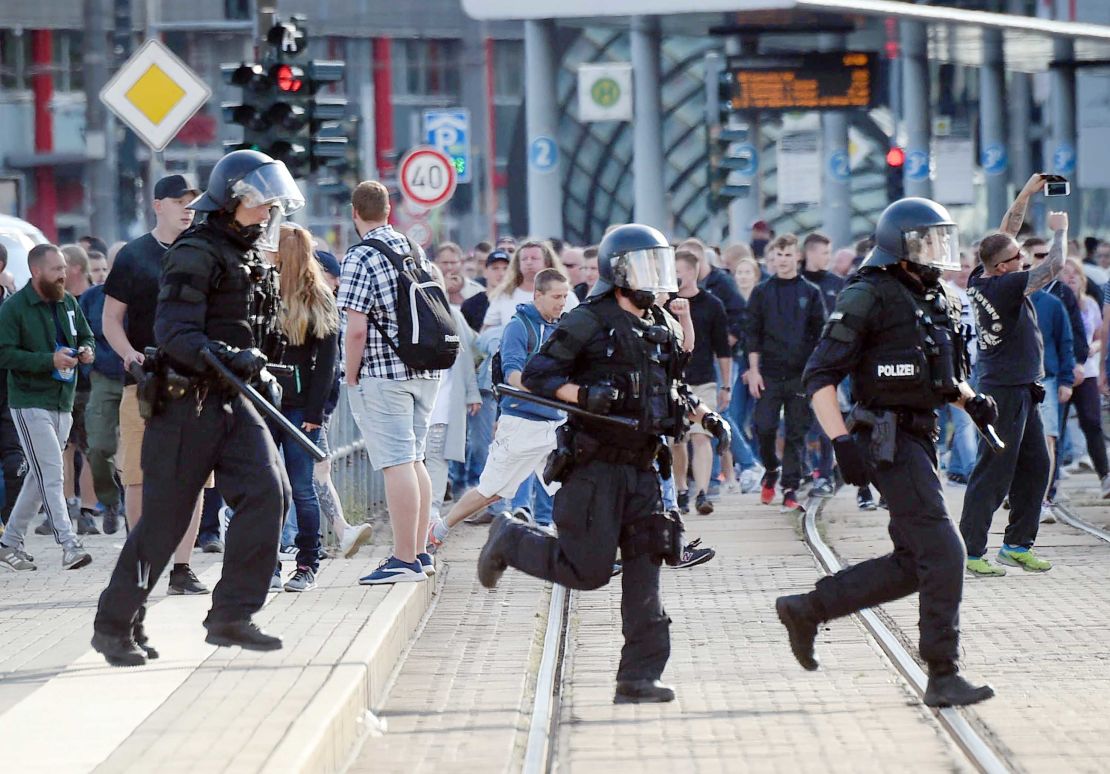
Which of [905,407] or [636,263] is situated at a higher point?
[636,263]

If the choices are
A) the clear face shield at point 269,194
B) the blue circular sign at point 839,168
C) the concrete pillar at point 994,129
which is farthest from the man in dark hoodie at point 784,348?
the blue circular sign at point 839,168

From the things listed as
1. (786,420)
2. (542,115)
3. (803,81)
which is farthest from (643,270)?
A: (542,115)

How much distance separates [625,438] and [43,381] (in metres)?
5.46

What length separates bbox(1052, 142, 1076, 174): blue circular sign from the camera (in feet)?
120

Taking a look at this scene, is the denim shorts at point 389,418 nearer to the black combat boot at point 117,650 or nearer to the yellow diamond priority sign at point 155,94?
the black combat boot at point 117,650

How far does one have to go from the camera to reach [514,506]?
13.5 meters

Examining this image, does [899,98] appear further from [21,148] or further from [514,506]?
[514,506]

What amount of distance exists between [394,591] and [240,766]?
12.8ft

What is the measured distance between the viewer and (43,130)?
52031 mm

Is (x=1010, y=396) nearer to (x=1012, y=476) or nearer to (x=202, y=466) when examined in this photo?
(x=1012, y=476)

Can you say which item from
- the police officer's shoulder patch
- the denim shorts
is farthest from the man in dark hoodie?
the police officer's shoulder patch

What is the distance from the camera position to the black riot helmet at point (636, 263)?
26.3 ft

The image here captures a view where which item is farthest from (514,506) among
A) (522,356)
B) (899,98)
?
(899,98)

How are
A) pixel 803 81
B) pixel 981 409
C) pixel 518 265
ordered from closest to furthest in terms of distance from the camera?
pixel 981 409 → pixel 518 265 → pixel 803 81
